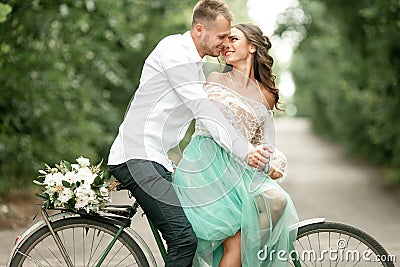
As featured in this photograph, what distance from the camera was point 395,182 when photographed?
52.3ft

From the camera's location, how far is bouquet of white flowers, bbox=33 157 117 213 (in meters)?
4.84

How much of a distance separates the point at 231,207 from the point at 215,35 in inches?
38.6

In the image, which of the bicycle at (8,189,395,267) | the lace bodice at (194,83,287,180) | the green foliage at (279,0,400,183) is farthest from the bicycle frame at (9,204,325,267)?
the green foliage at (279,0,400,183)

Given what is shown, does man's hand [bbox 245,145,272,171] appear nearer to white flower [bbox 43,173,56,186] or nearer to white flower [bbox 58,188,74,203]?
white flower [bbox 58,188,74,203]

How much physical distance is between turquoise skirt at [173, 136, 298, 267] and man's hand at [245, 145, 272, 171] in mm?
191

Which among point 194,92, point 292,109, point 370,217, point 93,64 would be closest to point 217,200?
point 194,92

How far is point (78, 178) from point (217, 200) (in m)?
→ 0.81

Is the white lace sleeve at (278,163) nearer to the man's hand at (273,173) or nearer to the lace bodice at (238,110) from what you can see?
the man's hand at (273,173)

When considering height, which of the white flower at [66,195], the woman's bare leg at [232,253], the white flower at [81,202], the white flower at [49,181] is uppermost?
the white flower at [49,181]

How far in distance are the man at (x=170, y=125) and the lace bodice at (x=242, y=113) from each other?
108 mm

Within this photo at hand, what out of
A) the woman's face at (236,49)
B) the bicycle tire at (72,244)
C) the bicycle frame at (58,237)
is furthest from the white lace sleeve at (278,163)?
the bicycle tire at (72,244)

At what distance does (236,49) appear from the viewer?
505cm

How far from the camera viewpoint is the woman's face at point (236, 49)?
16.5 feet

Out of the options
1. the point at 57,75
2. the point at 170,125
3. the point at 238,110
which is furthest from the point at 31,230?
the point at 57,75
